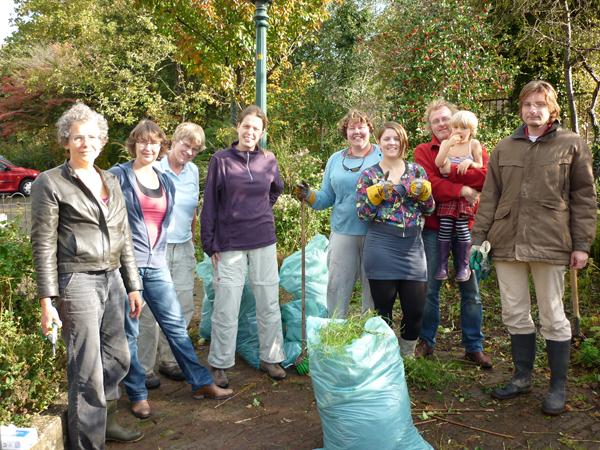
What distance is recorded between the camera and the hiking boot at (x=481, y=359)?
399 centimetres

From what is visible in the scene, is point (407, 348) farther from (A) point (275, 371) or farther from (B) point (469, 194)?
(B) point (469, 194)

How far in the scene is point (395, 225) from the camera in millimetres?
3549

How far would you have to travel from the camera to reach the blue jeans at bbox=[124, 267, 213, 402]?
11.0 ft

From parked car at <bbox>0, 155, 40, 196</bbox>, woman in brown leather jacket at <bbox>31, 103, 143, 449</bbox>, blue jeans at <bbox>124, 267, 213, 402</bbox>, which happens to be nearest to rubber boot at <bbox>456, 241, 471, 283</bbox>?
blue jeans at <bbox>124, 267, 213, 402</bbox>

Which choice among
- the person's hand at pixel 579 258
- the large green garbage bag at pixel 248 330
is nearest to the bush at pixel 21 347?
the large green garbage bag at pixel 248 330

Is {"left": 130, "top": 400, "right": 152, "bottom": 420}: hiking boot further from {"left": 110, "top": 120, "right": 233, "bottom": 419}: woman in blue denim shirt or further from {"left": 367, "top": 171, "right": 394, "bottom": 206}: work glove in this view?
{"left": 367, "top": 171, "right": 394, "bottom": 206}: work glove

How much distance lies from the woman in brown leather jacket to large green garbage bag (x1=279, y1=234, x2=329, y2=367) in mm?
1506

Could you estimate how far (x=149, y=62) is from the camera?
15.4 metres

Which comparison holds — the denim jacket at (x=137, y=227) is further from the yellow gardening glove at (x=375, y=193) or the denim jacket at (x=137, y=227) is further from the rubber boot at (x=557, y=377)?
the rubber boot at (x=557, y=377)

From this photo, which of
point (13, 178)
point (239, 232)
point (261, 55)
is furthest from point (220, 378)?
point (13, 178)

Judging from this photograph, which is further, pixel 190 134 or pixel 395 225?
pixel 190 134

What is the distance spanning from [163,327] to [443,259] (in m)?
1.90

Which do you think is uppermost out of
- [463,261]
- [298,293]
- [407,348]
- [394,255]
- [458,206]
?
[458,206]

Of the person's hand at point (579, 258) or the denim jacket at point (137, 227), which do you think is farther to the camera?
the denim jacket at point (137, 227)
